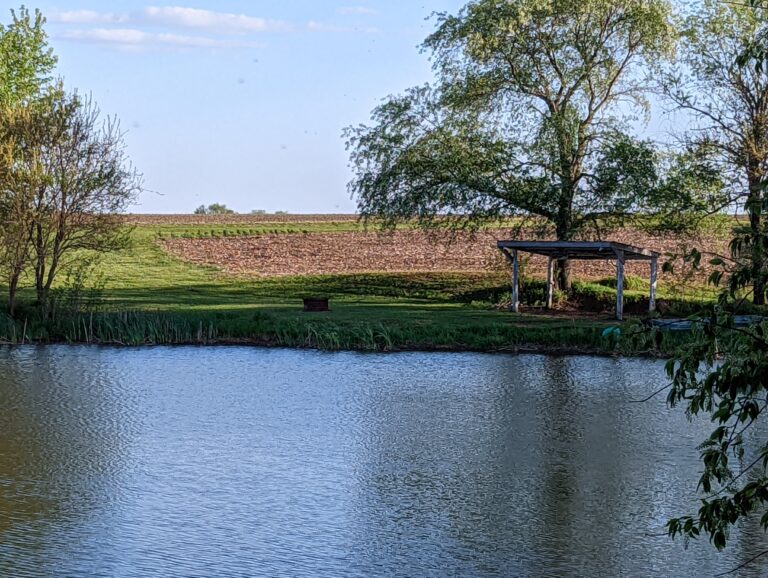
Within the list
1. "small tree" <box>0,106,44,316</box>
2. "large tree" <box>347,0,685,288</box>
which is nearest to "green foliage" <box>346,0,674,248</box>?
"large tree" <box>347,0,685,288</box>

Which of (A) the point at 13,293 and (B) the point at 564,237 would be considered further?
(B) the point at 564,237

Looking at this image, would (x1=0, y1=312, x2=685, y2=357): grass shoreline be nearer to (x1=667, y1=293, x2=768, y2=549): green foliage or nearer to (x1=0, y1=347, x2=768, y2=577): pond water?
(x1=0, y1=347, x2=768, y2=577): pond water

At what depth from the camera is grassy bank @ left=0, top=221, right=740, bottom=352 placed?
24.8 m

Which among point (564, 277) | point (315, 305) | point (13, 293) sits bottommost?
point (315, 305)

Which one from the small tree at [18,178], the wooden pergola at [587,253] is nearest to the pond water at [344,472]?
the small tree at [18,178]

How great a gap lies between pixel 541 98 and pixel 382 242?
17276 mm

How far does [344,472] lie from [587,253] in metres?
20.3

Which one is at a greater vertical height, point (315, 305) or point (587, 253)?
point (587, 253)

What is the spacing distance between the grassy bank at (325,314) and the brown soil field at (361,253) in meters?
2.78

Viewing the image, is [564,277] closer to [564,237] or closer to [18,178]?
[564,237]

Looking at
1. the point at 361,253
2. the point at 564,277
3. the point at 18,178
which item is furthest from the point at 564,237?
the point at 361,253

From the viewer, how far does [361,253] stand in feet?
159

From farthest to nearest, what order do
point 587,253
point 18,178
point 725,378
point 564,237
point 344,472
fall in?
point 564,237 < point 587,253 < point 18,178 < point 344,472 < point 725,378

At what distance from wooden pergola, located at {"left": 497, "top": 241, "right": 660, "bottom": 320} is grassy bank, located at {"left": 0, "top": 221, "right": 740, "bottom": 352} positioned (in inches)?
30.6
